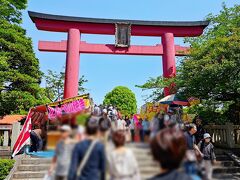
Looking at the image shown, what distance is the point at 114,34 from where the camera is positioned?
51.9ft

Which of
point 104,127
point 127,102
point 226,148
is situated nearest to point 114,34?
point 226,148

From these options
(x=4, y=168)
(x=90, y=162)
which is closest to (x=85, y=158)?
(x=90, y=162)

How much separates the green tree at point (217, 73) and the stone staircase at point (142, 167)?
7.15ft

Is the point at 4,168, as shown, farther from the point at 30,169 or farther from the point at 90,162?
the point at 90,162

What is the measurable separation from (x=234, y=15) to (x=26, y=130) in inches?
384

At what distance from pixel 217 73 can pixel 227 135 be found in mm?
2620

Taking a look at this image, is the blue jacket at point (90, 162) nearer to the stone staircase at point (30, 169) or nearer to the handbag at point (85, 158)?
the handbag at point (85, 158)

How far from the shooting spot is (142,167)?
6.37 ft

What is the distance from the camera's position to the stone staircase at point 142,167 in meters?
1.88

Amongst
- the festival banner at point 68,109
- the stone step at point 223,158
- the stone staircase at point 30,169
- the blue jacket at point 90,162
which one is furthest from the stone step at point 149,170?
the stone step at point 223,158

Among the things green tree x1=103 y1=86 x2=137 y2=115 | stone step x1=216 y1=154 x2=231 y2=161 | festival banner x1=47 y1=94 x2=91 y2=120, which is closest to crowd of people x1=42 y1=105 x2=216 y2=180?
festival banner x1=47 y1=94 x2=91 y2=120

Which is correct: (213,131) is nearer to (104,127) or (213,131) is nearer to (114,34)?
(114,34)

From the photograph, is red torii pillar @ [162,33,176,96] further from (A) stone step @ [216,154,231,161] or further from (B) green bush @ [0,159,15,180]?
(B) green bush @ [0,159,15,180]

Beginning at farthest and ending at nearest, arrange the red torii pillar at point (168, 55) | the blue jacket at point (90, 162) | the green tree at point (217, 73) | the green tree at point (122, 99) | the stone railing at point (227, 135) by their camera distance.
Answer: the green tree at point (122, 99) → the red torii pillar at point (168, 55) → the stone railing at point (227, 135) → the green tree at point (217, 73) → the blue jacket at point (90, 162)
